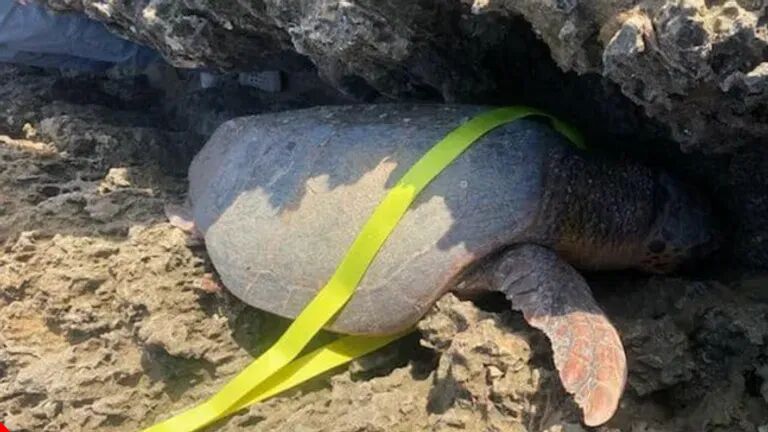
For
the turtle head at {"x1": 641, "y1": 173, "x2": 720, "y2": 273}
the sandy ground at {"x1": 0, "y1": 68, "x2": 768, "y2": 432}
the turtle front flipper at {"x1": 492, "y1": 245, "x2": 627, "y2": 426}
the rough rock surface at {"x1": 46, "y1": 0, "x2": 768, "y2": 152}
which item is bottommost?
the sandy ground at {"x1": 0, "y1": 68, "x2": 768, "y2": 432}

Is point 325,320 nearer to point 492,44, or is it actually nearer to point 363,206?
point 363,206

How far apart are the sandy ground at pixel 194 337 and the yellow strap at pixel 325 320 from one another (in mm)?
37

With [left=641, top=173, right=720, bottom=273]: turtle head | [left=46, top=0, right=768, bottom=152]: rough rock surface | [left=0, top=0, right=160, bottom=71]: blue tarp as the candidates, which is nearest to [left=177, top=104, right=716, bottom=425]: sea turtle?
[left=641, top=173, right=720, bottom=273]: turtle head

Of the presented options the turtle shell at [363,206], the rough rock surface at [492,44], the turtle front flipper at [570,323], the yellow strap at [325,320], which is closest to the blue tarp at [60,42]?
the rough rock surface at [492,44]

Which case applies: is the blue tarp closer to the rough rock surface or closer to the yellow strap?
the rough rock surface

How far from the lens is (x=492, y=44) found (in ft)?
6.20

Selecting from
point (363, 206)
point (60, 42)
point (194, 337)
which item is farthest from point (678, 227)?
point (60, 42)

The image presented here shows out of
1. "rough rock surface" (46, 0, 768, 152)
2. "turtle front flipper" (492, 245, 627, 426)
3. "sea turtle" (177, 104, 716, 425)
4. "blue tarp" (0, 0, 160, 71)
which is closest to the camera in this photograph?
"rough rock surface" (46, 0, 768, 152)

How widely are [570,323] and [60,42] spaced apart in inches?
82.0

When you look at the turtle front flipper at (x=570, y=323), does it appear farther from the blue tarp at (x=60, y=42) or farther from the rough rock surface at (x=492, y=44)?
the blue tarp at (x=60, y=42)

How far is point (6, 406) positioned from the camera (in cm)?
181

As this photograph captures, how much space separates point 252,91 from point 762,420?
1845 mm

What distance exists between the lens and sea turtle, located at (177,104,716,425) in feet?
5.81

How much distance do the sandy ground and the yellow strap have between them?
1.5 inches
